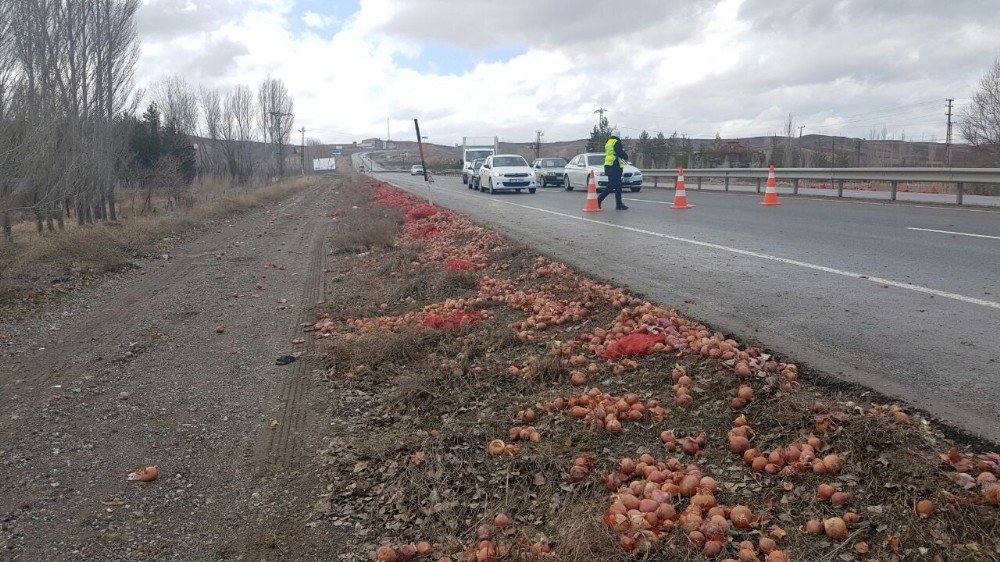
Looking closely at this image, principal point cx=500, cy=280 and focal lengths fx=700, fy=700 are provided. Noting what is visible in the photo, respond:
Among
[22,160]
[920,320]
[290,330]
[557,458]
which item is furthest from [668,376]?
[22,160]

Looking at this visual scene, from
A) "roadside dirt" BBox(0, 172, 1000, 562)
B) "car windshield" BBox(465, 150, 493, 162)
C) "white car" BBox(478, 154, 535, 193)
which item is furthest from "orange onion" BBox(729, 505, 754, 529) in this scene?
"car windshield" BBox(465, 150, 493, 162)

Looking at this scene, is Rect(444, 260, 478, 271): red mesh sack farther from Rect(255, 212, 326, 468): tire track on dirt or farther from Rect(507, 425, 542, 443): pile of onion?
Rect(507, 425, 542, 443): pile of onion

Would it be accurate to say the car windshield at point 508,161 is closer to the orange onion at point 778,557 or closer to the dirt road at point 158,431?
the dirt road at point 158,431

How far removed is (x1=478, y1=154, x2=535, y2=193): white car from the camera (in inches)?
1139

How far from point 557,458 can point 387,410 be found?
166 cm

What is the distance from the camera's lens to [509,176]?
95.0 feet

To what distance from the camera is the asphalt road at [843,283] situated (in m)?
4.27

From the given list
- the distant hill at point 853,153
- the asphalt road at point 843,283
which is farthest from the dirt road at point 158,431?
the distant hill at point 853,153

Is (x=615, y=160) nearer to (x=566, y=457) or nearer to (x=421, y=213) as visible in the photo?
(x=421, y=213)

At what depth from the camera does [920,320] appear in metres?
5.51

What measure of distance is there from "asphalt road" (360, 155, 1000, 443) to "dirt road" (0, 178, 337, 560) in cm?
333

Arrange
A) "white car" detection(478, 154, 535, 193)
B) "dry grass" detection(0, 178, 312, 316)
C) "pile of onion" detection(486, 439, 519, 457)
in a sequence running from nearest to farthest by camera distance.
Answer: "pile of onion" detection(486, 439, 519, 457)
"dry grass" detection(0, 178, 312, 316)
"white car" detection(478, 154, 535, 193)

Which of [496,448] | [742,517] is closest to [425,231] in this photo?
[496,448]

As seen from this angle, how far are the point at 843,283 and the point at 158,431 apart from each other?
632 centimetres
